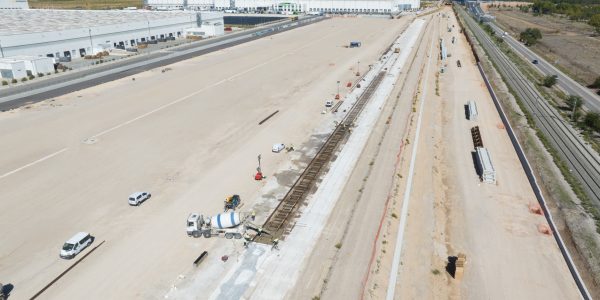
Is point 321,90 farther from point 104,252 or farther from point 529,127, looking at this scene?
point 104,252

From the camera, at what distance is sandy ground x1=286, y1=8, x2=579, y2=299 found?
86.0 feet

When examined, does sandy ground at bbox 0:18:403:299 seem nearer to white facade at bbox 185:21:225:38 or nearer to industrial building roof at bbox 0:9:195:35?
industrial building roof at bbox 0:9:195:35

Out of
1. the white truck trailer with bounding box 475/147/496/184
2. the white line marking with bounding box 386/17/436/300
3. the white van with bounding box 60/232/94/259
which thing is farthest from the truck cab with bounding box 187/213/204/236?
the white truck trailer with bounding box 475/147/496/184

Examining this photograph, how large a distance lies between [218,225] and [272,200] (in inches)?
252

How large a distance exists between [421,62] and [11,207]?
3550 inches

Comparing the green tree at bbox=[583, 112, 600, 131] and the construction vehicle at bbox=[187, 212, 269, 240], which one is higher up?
the green tree at bbox=[583, 112, 600, 131]

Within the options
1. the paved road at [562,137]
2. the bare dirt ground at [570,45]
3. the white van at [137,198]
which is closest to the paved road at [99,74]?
the white van at [137,198]

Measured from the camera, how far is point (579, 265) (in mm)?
28266

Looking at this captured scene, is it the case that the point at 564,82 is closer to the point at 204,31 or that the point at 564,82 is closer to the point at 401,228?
the point at 401,228

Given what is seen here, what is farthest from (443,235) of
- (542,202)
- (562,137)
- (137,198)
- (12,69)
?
(12,69)

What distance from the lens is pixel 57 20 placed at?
343ft

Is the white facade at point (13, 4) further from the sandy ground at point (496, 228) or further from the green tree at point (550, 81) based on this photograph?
the green tree at point (550, 81)

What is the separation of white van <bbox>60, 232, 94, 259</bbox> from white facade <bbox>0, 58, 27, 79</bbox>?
208 ft

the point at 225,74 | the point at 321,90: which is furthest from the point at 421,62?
the point at 225,74
